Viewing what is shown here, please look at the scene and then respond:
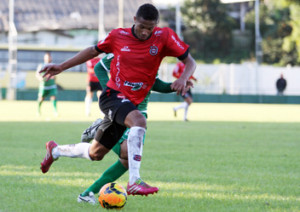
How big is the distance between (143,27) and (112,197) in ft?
5.42

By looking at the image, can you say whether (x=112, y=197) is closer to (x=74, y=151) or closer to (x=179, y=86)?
(x=74, y=151)

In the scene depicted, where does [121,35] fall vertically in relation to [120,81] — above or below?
above

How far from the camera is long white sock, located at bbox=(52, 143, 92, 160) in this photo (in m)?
6.10

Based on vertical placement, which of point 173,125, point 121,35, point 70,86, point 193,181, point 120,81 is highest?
point 121,35

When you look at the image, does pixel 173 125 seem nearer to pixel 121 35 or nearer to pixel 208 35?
pixel 121 35

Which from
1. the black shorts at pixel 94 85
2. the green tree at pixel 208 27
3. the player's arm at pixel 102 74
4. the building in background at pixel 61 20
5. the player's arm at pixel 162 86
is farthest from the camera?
the green tree at pixel 208 27

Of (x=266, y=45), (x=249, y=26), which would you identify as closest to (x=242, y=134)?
(x=266, y=45)

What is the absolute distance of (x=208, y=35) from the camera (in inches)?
2633

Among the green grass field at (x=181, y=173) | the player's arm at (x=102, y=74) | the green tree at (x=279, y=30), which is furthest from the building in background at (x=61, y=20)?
the player's arm at (x=102, y=74)

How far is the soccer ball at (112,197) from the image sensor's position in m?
5.57

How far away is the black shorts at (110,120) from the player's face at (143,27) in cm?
61

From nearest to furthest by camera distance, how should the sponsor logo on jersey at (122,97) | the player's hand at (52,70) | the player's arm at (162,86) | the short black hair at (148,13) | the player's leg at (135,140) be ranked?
the player's leg at (135,140), the short black hair at (148,13), the sponsor logo on jersey at (122,97), the player's hand at (52,70), the player's arm at (162,86)

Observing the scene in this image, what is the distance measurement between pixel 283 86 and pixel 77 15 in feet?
74.9

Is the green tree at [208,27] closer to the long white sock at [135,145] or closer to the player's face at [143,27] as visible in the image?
the player's face at [143,27]
